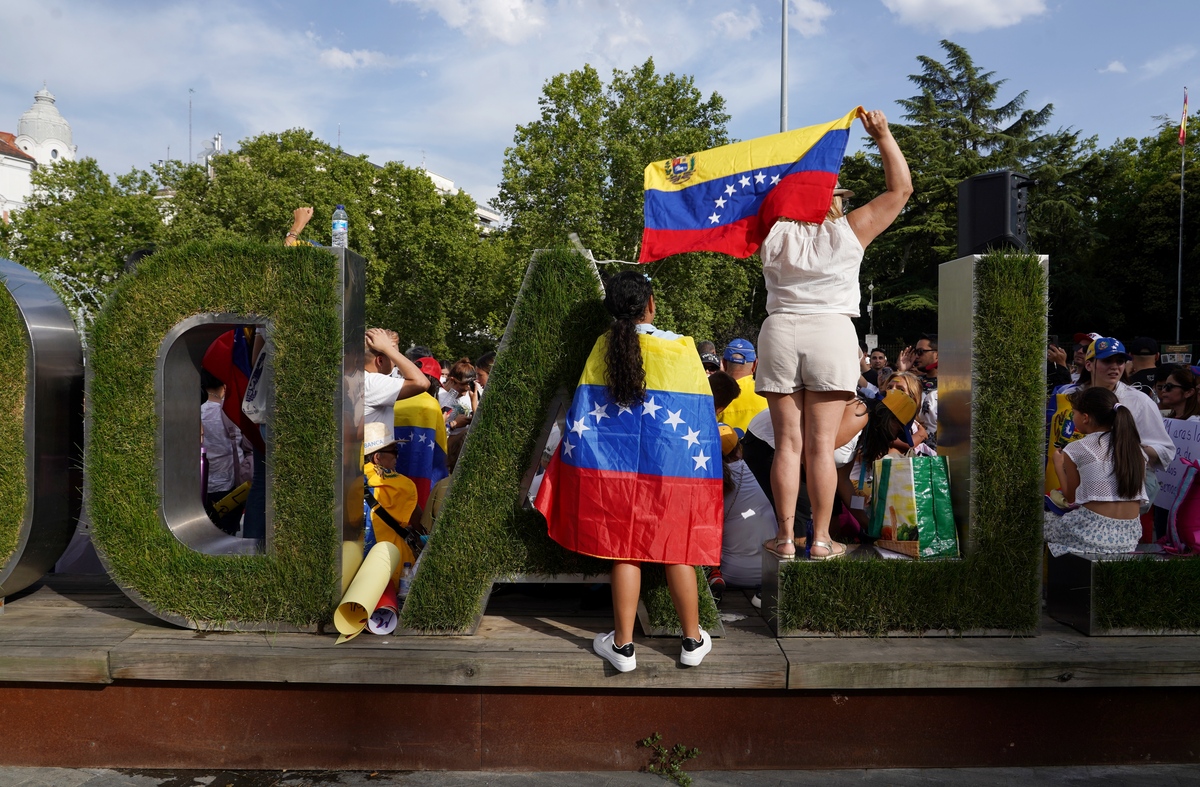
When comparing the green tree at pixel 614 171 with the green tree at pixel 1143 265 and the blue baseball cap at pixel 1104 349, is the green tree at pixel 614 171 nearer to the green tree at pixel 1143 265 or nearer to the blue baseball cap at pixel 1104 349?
the green tree at pixel 1143 265

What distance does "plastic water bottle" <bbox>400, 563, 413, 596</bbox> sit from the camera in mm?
4331

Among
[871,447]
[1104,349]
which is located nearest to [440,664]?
[871,447]

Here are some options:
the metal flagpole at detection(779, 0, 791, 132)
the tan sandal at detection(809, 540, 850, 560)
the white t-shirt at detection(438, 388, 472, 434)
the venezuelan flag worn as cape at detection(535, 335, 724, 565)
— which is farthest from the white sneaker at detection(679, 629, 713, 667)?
the metal flagpole at detection(779, 0, 791, 132)

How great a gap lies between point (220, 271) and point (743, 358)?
4.06m

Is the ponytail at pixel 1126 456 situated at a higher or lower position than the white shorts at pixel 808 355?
lower

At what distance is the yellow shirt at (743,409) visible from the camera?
20.7ft

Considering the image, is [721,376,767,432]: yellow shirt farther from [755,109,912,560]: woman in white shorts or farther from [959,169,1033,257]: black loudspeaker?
[959,169,1033,257]: black loudspeaker

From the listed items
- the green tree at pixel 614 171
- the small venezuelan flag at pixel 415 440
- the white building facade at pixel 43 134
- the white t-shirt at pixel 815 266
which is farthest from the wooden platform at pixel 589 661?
the white building facade at pixel 43 134

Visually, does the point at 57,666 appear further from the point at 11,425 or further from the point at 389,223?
the point at 389,223

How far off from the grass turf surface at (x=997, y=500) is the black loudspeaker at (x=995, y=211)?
0.49 feet

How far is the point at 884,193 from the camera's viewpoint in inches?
158

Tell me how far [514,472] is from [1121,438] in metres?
3.13

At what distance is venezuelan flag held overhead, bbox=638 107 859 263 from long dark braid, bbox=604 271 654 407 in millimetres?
430

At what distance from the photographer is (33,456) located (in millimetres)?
4367
